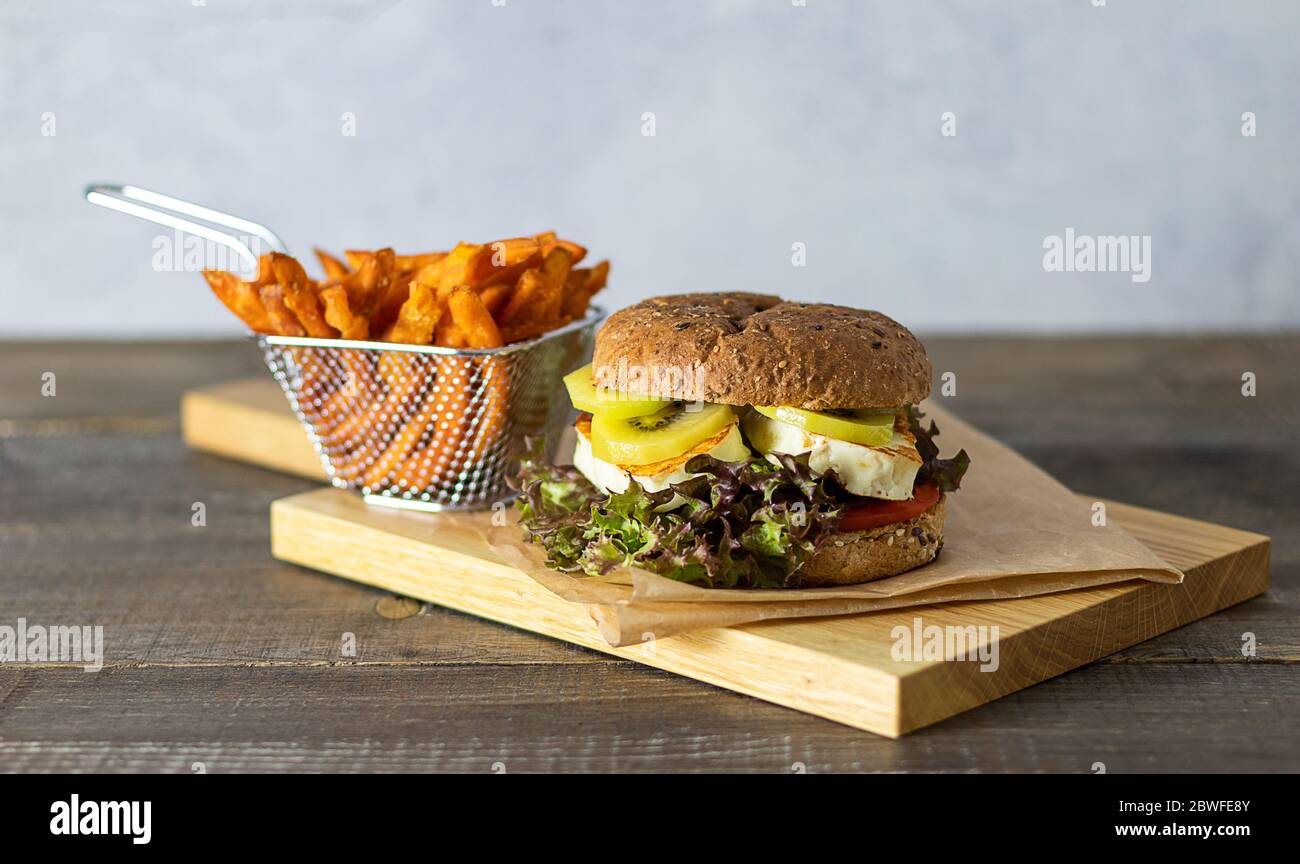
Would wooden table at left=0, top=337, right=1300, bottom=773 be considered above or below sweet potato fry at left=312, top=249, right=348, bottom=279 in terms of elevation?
below

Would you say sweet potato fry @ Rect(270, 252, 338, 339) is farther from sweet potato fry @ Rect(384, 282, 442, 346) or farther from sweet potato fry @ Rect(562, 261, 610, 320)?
sweet potato fry @ Rect(562, 261, 610, 320)

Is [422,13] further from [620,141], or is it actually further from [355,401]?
[355,401]

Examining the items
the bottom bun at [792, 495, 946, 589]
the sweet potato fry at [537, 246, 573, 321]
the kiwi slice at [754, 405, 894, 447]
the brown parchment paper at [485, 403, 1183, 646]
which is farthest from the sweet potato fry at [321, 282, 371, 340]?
the bottom bun at [792, 495, 946, 589]

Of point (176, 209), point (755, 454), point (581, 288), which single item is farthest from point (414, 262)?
point (755, 454)

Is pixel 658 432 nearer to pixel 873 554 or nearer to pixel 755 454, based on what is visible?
pixel 755 454

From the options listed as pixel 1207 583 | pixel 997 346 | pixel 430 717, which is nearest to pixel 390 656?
pixel 430 717

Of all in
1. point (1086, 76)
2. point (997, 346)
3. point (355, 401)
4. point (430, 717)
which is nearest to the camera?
point (430, 717)

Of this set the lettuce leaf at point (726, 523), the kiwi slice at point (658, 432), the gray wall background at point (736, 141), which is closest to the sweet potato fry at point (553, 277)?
the kiwi slice at point (658, 432)
